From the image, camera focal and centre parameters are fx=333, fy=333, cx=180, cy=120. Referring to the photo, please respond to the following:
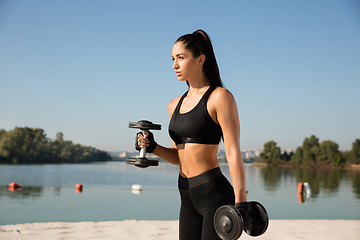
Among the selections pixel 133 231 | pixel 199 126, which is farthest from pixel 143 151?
pixel 133 231

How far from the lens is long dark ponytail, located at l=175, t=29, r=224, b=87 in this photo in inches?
84.4

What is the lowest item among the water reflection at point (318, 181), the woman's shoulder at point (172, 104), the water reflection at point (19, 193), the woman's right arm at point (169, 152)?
the water reflection at point (318, 181)

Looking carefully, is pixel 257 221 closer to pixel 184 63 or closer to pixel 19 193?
pixel 184 63

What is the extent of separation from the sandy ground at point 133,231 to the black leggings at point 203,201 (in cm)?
324

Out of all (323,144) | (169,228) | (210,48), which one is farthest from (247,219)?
(323,144)

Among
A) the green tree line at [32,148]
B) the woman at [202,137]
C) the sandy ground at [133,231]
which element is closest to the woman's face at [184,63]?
the woman at [202,137]

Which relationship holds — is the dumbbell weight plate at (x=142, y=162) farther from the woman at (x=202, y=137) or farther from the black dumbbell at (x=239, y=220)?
the black dumbbell at (x=239, y=220)

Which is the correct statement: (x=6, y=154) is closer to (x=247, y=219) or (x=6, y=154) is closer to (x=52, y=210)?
(x=52, y=210)

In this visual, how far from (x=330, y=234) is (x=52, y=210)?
34.1 ft

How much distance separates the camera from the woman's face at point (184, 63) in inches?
84.0

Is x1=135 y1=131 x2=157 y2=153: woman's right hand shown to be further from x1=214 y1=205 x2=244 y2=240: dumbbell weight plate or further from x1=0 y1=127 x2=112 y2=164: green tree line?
x1=0 y1=127 x2=112 y2=164: green tree line

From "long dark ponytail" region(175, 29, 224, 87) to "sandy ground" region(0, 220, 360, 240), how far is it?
3.59 metres

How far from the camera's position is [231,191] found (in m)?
2.00

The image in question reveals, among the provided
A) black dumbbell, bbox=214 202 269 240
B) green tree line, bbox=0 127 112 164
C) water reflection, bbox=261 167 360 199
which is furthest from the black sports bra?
green tree line, bbox=0 127 112 164
